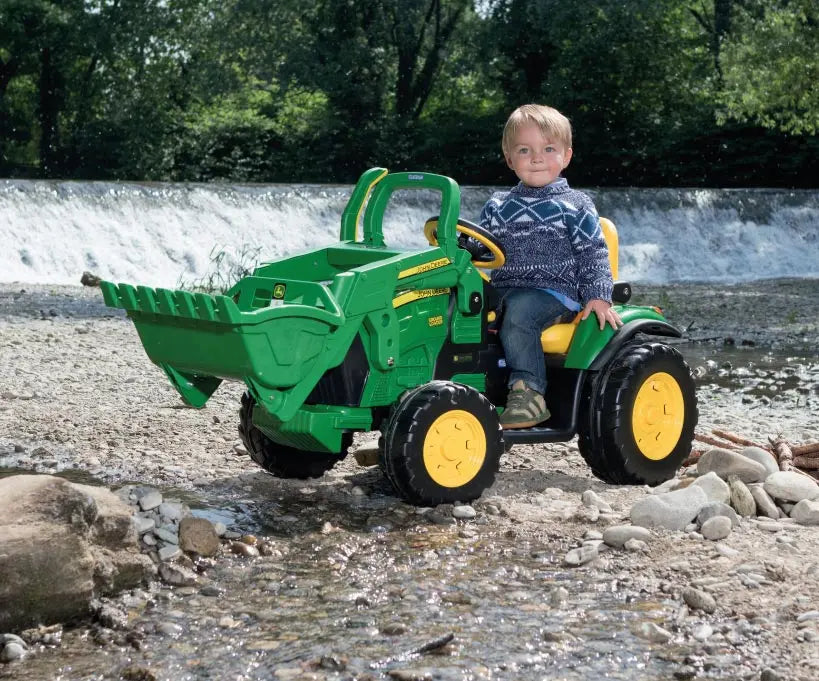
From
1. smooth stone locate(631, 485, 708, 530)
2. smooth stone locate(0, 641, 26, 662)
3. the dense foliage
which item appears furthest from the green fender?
the dense foliage

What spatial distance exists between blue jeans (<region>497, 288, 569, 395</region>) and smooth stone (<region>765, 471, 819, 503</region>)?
1.15 m

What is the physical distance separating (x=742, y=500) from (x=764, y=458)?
25.9 inches

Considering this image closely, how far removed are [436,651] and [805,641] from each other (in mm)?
1231

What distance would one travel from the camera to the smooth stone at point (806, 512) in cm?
559

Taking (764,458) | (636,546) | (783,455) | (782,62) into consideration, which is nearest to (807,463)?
(783,455)

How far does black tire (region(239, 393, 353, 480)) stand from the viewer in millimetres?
6352

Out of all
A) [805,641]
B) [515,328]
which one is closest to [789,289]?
[515,328]

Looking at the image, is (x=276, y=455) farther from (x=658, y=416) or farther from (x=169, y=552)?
(x=658, y=416)

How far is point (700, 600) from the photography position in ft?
14.9

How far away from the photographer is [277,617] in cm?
450

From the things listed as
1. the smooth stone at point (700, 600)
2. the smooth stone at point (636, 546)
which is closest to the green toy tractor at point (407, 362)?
the smooth stone at point (636, 546)

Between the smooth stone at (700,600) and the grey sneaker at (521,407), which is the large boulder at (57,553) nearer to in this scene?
the grey sneaker at (521,407)

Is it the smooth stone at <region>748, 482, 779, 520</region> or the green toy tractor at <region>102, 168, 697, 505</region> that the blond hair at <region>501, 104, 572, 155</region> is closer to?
the green toy tractor at <region>102, 168, 697, 505</region>

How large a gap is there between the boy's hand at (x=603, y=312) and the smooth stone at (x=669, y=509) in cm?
92
